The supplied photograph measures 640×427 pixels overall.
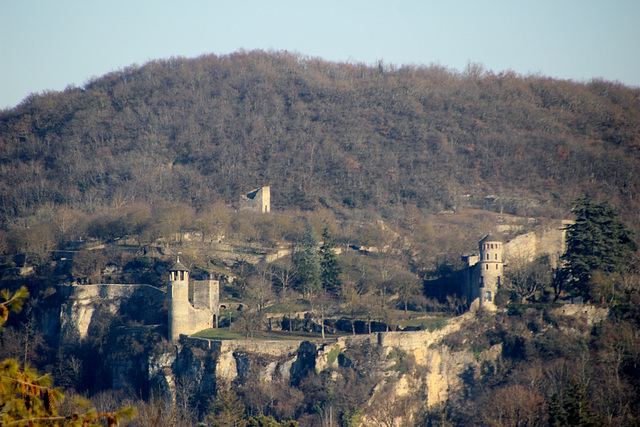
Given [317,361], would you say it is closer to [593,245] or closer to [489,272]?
[489,272]

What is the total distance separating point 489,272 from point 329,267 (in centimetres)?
1201

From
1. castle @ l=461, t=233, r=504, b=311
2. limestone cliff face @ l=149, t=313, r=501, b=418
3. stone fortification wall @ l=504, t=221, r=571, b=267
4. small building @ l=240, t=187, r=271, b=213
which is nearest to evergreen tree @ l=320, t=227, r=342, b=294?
castle @ l=461, t=233, r=504, b=311

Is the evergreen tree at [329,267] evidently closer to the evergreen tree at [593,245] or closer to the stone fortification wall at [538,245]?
the stone fortification wall at [538,245]

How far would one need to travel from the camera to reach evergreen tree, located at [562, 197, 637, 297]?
173 feet

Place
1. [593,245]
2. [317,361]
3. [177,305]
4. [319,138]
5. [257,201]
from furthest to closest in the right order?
[319,138] < [257,201] < [593,245] < [177,305] < [317,361]

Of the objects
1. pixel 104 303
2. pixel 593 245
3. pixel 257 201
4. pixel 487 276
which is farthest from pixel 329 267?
pixel 257 201

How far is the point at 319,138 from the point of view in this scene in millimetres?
104125

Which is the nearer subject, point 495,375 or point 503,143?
point 495,375

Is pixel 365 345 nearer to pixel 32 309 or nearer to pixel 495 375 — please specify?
pixel 495 375

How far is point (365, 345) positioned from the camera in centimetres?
4659

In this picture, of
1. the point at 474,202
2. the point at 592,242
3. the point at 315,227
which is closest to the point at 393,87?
the point at 474,202

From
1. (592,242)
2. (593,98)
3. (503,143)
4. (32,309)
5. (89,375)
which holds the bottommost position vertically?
(89,375)

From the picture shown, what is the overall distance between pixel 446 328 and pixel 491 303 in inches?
142

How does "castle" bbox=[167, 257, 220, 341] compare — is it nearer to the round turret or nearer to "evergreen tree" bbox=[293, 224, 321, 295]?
the round turret
